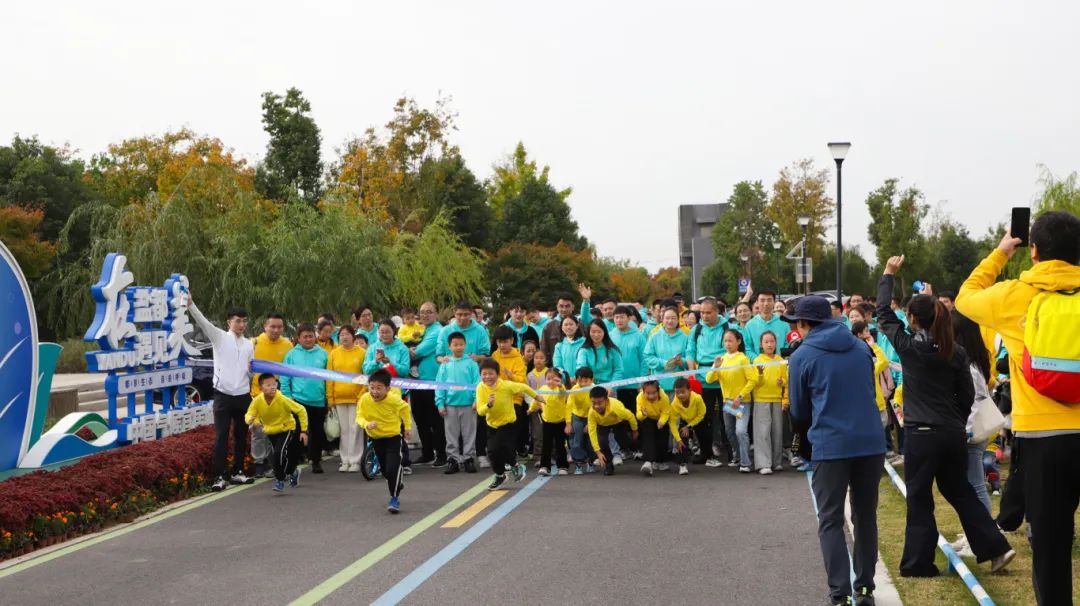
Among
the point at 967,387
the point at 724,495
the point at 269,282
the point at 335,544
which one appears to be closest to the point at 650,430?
the point at 724,495

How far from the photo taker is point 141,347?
520 inches

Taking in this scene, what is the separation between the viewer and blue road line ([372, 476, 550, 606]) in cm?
717

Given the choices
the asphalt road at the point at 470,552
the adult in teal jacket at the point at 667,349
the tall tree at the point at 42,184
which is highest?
the tall tree at the point at 42,184

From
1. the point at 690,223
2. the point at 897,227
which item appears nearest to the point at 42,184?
the point at 897,227

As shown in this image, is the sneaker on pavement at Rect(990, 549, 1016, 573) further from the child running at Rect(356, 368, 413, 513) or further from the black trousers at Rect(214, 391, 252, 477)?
the black trousers at Rect(214, 391, 252, 477)

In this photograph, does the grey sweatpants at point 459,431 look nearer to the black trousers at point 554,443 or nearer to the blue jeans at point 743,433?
the black trousers at point 554,443

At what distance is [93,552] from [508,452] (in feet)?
14.6

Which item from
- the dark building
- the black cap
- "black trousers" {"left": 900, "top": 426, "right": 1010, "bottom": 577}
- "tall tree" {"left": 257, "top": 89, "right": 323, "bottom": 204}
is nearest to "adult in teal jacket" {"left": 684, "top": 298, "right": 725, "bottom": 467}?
"black trousers" {"left": 900, "top": 426, "right": 1010, "bottom": 577}

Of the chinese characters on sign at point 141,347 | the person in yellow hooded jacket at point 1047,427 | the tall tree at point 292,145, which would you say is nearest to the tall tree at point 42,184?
the tall tree at point 292,145

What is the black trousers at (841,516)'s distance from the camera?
6504 millimetres

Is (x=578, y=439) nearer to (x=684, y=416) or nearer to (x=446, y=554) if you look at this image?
(x=684, y=416)

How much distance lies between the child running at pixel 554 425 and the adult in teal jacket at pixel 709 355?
1.81m

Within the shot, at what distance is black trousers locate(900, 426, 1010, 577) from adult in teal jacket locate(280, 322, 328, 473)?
333 inches

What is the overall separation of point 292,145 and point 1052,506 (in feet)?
183
